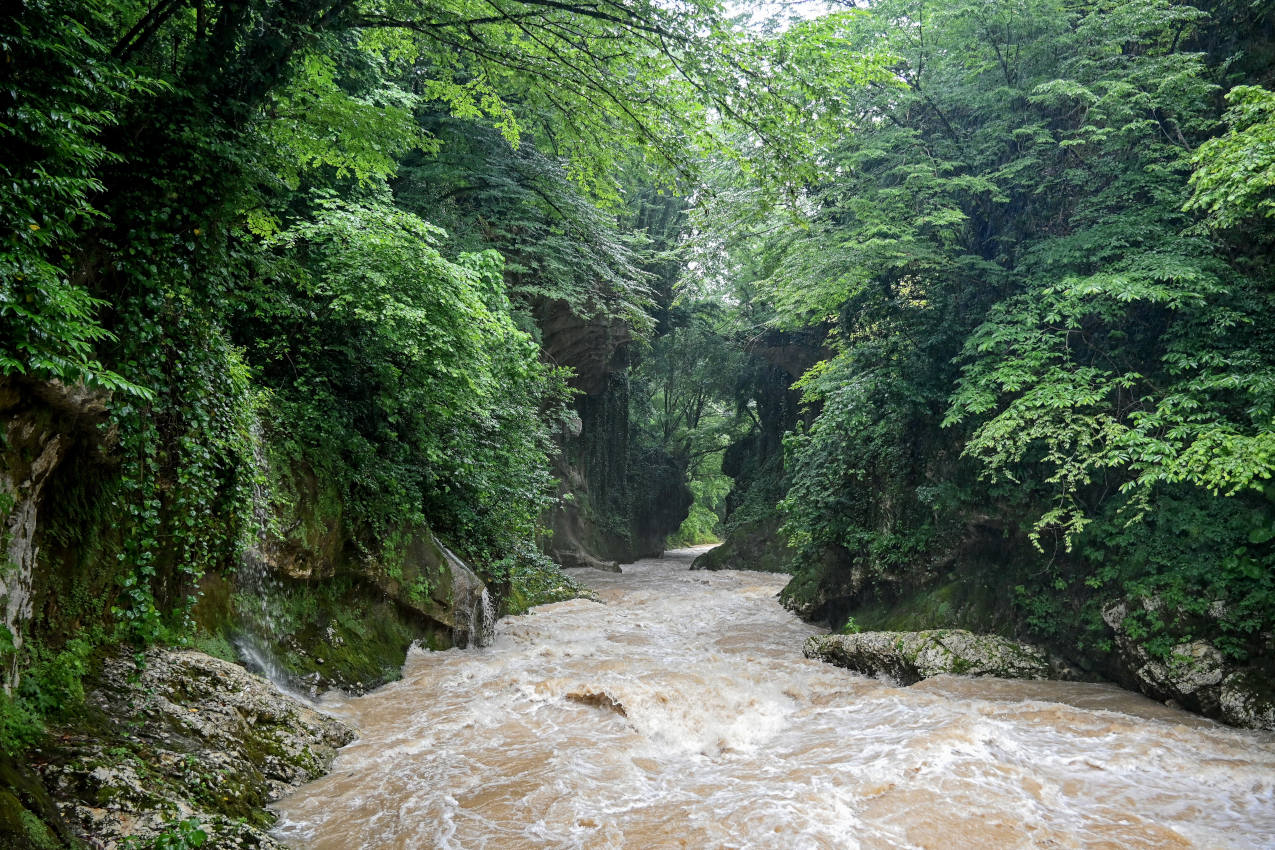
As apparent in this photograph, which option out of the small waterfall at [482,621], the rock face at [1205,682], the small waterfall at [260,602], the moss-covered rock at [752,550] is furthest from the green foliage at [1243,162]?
the moss-covered rock at [752,550]

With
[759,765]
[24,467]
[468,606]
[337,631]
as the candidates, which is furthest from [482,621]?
[24,467]

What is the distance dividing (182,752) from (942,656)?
8.42 meters

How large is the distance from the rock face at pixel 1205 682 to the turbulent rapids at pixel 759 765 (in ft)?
0.68

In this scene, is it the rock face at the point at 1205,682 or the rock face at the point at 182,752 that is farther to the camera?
the rock face at the point at 1205,682

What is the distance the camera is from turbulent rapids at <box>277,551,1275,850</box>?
4566 mm

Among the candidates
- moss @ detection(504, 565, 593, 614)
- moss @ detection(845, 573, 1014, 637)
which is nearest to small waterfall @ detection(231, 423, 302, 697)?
moss @ detection(504, 565, 593, 614)

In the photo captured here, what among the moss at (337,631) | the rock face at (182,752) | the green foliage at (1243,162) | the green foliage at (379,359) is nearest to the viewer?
the rock face at (182,752)

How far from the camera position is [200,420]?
4.71m

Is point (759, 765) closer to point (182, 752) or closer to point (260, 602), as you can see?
point (182, 752)

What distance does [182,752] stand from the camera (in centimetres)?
416

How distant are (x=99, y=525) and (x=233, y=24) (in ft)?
11.3

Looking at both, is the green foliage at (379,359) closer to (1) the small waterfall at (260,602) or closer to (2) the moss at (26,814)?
(1) the small waterfall at (260,602)

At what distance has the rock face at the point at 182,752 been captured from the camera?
3377 millimetres

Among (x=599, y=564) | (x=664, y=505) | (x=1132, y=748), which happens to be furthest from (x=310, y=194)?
(x=664, y=505)
